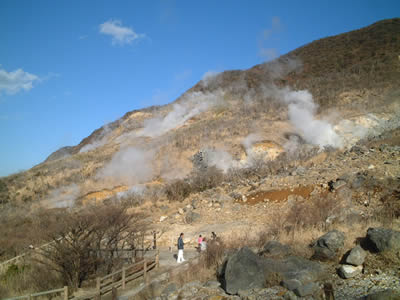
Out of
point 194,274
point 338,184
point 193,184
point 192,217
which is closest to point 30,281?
point 194,274

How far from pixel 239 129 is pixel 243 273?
18.6 m

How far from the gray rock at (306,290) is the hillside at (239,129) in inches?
566

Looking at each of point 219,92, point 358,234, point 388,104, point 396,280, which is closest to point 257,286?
point 396,280

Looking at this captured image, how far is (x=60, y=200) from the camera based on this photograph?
768 inches

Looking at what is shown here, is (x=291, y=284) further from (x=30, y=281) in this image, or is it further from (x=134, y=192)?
(x=134, y=192)

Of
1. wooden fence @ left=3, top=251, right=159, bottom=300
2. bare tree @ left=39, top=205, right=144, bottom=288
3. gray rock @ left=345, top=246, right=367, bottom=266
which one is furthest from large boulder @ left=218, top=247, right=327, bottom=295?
bare tree @ left=39, top=205, right=144, bottom=288

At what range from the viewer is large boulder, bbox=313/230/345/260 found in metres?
6.68

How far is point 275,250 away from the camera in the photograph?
736 centimetres

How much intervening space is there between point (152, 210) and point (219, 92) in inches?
960

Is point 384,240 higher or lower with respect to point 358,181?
lower

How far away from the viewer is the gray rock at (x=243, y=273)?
633 cm

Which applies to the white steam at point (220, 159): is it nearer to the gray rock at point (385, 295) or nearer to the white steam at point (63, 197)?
the white steam at point (63, 197)

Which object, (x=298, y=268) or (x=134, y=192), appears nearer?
(x=298, y=268)

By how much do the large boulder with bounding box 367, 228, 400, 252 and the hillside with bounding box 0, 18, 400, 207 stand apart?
1370 centimetres
